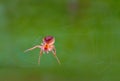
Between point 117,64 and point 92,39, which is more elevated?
point 92,39

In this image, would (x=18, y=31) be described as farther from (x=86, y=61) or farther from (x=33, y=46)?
(x=86, y=61)

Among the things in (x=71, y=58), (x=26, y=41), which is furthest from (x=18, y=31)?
(x=71, y=58)

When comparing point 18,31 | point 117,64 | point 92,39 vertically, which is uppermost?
point 18,31

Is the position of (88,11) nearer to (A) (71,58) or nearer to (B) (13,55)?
A: (A) (71,58)

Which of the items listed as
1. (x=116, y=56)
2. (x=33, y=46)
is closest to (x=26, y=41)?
(x=33, y=46)

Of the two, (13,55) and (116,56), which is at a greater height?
(13,55)
